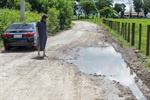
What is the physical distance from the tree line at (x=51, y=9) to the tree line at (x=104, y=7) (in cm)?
6547

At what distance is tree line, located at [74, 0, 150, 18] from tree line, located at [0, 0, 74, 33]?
6547cm

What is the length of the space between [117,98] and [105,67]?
4.43 meters

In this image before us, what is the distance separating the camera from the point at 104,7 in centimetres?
12588

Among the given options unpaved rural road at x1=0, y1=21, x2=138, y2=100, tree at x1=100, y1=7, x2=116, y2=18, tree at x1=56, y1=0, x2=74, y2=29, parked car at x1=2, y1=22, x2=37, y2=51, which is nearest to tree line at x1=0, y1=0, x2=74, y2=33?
tree at x1=56, y1=0, x2=74, y2=29

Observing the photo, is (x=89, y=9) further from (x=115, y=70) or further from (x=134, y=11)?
(x=115, y=70)

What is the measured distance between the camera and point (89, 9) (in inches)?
4284

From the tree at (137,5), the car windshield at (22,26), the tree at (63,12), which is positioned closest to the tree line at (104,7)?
the tree at (137,5)

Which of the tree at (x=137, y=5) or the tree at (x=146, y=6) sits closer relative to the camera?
the tree at (x=146, y=6)

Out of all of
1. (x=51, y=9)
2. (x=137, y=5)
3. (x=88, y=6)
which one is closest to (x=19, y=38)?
(x=51, y=9)

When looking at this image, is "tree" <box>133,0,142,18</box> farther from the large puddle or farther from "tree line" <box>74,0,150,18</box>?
the large puddle

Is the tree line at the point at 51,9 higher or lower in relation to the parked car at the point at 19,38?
higher

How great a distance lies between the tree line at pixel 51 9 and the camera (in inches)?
1276

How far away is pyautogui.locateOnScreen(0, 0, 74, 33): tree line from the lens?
3241 centimetres

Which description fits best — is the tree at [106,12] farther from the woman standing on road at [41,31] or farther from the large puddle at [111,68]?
the woman standing on road at [41,31]
